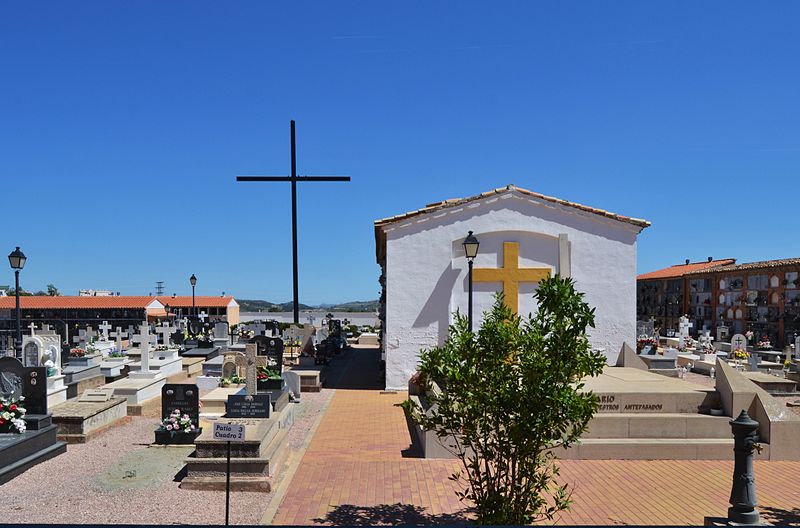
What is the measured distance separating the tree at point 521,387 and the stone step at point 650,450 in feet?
17.1

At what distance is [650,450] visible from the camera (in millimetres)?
10594

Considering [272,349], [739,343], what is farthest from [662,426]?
[739,343]

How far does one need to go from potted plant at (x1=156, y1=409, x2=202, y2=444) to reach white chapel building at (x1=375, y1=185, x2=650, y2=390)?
8232mm

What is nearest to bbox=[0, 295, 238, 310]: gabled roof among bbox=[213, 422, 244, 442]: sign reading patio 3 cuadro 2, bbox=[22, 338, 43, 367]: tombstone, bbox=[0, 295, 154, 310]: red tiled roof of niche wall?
bbox=[0, 295, 154, 310]: red tiled roof of niche wall

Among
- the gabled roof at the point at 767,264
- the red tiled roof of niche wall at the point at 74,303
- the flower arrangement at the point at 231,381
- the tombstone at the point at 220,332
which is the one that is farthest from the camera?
the red tiled roof of niche wall at the point at 74,303

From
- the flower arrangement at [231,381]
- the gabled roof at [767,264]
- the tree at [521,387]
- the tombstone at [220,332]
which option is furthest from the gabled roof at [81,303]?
the gabled roof at [767,264]

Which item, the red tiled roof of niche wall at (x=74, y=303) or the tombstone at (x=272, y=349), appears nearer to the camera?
the tombstone at (x=272, y=349)

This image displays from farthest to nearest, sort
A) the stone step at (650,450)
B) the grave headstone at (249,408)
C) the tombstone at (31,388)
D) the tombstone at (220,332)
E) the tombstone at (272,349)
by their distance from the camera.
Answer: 1. the tombstone at (220,332)
2. the tombstone at (272,349)
3. the tombstone at (31,388)
4. the stone step at (650,450)
5. the grave headstone at (249,408)

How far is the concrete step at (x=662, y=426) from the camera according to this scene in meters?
10.9

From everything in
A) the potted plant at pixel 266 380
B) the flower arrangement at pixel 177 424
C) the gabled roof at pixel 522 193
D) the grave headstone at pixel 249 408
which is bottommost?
the flower arrangement at pixel 177 424

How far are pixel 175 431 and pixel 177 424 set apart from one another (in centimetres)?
15

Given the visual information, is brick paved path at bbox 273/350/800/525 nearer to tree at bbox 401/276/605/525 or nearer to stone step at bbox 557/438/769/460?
stone step at bbox 557/438/769/460

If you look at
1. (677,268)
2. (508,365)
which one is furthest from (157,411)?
(677,268)

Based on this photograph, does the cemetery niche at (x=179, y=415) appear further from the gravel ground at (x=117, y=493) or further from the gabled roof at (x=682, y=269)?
the gabled roof at (x=682, y=269)
